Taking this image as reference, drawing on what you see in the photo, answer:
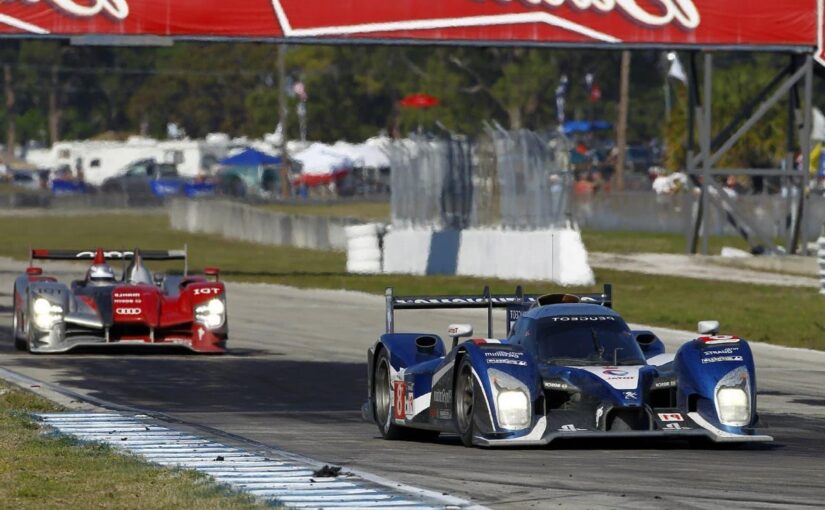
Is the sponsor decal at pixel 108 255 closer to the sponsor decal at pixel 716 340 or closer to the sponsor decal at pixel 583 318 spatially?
the sponsor decal at pixel 583 318

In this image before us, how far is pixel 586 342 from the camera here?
41.3 ft

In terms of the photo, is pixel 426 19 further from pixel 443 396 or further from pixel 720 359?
pixel 720 359

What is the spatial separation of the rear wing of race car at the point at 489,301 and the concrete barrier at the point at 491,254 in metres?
16.9

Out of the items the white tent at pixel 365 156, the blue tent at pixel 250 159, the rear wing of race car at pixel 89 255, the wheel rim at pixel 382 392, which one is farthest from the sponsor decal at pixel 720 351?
the white tent at pixel 365 156

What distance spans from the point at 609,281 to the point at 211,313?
1530 cm

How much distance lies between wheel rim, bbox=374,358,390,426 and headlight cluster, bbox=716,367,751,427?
258 centimetres

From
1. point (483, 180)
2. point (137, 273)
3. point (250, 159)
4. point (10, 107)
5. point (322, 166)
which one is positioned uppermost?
point (10, 107)

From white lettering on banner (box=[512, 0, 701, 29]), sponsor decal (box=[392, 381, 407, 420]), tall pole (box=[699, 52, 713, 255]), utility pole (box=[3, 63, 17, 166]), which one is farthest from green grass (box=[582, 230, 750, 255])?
utility pole (box=[3, 63, 17, 166])


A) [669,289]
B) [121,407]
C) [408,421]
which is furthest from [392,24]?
[408,421]

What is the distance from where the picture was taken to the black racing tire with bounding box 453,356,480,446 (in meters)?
12.0

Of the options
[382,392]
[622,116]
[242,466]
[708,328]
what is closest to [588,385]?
[708,328]

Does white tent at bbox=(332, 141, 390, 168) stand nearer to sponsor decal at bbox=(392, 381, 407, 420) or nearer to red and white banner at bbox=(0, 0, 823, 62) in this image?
red and white banner at bbox=(0, 0, 823, 62)

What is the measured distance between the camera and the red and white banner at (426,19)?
32.1m

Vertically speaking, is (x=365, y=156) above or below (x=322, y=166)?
above
